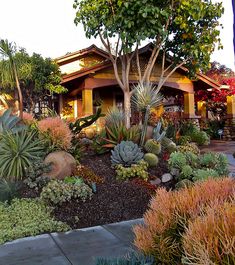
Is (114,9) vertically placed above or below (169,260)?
above

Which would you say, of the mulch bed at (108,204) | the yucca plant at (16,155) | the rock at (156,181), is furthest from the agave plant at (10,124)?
the rock at (156,181)

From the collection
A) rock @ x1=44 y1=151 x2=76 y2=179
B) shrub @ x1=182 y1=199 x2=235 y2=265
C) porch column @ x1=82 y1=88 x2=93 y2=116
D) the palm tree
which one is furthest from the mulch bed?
porch column @ x1=82 y1=88 x2=93 y2=116

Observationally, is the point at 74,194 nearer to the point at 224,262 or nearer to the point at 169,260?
the point at 169,260

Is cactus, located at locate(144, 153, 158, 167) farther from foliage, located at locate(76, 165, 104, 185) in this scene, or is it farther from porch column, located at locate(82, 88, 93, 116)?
porch column, located at locate(82, 88, 93, 116)

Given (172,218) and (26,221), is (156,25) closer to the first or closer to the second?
(26,221)

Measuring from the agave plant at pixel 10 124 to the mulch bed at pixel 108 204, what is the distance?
5.75ft

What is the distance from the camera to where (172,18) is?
44.8 feet

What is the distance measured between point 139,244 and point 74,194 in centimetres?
382

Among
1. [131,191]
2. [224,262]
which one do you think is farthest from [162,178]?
[224,262]

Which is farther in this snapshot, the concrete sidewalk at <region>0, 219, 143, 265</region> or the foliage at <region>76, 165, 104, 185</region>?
the foliage at <region>76, 165, 104, 185</region>

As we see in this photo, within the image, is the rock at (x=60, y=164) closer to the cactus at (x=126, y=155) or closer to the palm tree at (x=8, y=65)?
the cactus at (x=126, y=155)

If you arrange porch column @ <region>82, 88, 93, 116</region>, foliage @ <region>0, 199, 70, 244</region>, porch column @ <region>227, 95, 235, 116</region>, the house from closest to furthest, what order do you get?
1. foliage @ <region>0, 199, 70, 244</region>
2. porch column @ <region>82, 88, 93, 116</region>
3. the house
4. porch column @ <region>227, 95, 235, 116</region>

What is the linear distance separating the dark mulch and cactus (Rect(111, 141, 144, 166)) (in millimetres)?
978

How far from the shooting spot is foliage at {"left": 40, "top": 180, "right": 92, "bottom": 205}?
20.6 ft
